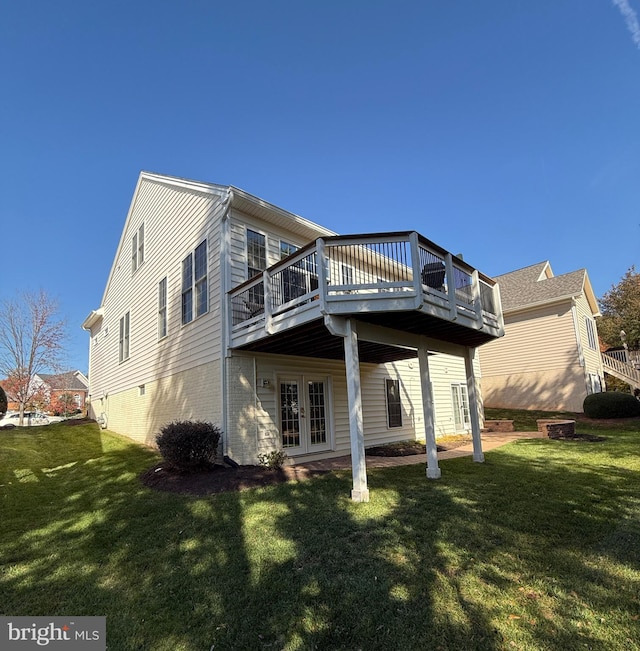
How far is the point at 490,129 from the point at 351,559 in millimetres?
16425

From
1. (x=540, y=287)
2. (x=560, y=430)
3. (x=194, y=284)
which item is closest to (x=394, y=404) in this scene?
(x=560, y=430)

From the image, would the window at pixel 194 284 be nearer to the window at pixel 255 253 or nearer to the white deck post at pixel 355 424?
the window at pixel 255 253

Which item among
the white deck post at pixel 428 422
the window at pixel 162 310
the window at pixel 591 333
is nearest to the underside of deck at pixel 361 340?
the white deck post at pixel 428 422

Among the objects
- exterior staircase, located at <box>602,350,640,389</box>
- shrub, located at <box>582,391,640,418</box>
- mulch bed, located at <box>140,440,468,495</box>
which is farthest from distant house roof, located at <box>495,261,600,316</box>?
mulch bed, located at <box>140,440,468,495</box>

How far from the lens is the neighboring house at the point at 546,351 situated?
709 inches

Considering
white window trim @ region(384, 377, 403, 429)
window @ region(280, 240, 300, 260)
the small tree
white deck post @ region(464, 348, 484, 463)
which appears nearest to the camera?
white deck post @ region(464, 348, 484, 463)

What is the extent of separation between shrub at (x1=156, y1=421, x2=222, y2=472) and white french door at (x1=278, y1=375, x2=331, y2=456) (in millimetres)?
1993

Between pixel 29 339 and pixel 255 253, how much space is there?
22.6 metres

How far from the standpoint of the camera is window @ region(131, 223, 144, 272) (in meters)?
14.4

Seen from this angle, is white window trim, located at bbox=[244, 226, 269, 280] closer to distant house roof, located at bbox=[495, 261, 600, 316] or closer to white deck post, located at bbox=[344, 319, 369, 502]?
white deck post, located at bbox=[344, 319, 369, 502]

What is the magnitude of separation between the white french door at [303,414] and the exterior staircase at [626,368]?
745 inches

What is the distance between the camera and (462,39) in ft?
39.9

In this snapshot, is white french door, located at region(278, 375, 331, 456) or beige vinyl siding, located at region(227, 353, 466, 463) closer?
beige vinyl siding, located at region(227, 353, 466, 463)

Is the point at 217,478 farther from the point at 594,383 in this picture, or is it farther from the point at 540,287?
the point at 540,287
